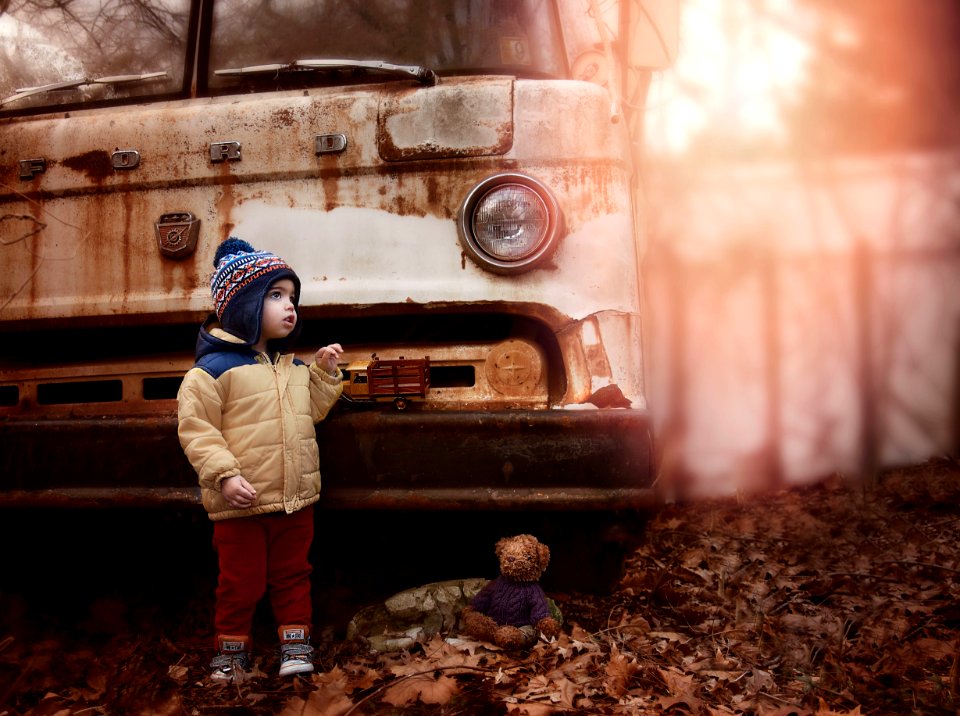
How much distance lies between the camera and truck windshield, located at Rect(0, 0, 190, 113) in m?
3.11

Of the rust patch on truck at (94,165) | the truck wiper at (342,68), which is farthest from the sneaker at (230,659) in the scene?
the truck wiper at (342,68)

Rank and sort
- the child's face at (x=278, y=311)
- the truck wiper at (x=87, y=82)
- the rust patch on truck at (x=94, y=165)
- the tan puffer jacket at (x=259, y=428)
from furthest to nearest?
the truck wiper at (x=87, y=82)
the rust patch on truck at (x=94, y=165)
the child's face at (x=278, y=311)
the tan puffer jacket at (x=259, y=428)

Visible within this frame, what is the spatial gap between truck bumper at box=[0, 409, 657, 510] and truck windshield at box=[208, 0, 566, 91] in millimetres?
1240

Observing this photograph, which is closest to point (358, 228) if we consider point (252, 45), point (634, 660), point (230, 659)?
point (252, 45)

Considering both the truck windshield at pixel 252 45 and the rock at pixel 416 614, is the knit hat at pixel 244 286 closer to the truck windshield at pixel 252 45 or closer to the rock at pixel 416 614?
the truck windshield at pixel 252 45

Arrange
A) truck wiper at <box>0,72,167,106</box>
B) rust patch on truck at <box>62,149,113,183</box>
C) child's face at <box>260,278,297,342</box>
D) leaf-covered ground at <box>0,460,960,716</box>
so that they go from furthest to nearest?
truck wiper at <box>0,72,167,106</box>
rust patch on truck at <box>62,149,113,183</box>
child's face at <box>260,278,297,342</box>
leaf-covered ground at <box>0,460,960,716</box>

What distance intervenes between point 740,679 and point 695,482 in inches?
190

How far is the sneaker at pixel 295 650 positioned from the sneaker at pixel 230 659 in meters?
0.11

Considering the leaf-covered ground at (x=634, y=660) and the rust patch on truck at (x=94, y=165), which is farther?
the rust patch on truck at (x=94, y=165)

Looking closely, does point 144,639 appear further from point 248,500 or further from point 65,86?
point 65,86

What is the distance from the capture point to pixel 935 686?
2.28m

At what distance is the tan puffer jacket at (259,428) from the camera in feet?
7.73

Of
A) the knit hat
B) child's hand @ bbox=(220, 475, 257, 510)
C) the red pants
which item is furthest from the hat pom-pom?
the red pants

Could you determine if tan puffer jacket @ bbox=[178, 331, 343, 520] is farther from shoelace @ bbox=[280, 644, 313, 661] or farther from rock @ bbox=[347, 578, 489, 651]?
rock @ bbox=[347, 578, 489, 651]
